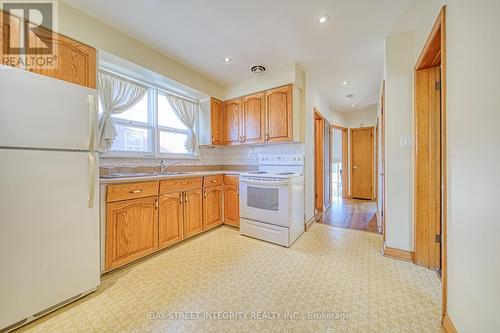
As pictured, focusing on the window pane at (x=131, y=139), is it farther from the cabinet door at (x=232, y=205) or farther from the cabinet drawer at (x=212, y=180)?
the cabinet door at (x=232, y=205)

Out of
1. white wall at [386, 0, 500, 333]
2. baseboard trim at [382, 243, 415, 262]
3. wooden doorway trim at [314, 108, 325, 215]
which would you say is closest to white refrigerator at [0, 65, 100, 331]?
white wall at [386, 0, 500, 333]

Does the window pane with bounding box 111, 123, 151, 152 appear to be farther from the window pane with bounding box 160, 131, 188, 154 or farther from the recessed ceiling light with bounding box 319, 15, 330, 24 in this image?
the recessed ceiling light with bounding box 319, 15, 330, 24

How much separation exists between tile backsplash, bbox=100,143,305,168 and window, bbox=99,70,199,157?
12cm

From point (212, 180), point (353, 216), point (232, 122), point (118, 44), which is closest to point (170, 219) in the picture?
point (212, 180)

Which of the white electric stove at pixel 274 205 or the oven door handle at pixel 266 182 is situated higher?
the oven door handle at pixel 266 182

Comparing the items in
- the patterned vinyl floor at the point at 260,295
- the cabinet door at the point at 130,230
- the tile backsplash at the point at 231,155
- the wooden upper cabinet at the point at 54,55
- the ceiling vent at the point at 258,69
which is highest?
the ceiling vent at the point at 258,69

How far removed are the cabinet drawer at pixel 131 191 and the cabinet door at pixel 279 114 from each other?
179cm

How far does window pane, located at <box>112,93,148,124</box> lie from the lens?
2579 mm

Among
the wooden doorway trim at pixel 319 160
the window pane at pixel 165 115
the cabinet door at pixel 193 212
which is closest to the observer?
the cabinet door at pixel 193 212

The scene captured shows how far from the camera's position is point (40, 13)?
5.37 ft

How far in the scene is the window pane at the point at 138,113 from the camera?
102 inches

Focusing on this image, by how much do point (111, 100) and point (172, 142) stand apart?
3.37 ft

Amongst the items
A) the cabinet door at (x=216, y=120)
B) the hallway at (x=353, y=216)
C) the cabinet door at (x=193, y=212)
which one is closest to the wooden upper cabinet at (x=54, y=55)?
the cabinet door at (x=193, y=212)

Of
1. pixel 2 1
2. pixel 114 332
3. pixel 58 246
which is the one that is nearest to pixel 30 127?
pixel 58 246
